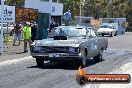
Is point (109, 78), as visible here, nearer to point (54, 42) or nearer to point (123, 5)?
point (54, 42)

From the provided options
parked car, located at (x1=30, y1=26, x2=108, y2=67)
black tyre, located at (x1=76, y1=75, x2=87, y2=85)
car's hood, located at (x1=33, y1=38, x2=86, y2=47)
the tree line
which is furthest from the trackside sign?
the tree line

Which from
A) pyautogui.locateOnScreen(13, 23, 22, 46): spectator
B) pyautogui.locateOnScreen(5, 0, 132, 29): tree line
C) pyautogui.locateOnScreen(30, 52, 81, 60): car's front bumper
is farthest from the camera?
pyautogui.locateOnScreen(5, 0, 132, 29): tree line

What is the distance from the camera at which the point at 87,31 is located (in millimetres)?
14477

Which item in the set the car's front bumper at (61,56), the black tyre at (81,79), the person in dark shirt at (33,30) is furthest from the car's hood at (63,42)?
the person in dark shirt at (33,30)

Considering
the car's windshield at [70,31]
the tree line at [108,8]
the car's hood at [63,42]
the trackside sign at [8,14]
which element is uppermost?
the tree line at [108,8]

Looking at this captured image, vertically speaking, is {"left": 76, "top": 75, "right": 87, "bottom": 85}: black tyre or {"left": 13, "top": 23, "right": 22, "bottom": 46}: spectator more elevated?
{"left": 76, "top": 75, "right": 87, "bottom": 85}: black tyre

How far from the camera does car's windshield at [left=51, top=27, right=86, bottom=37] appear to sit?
14077 millimetres

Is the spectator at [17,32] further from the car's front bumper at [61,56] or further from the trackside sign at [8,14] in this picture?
the car's front bumper at [61,56]

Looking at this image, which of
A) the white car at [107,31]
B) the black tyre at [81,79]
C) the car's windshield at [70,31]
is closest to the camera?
the black tyre at [81,79]

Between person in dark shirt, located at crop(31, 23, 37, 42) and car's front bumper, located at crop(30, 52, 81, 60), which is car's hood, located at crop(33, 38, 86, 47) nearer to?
car's front bumper, located at crop(30, 52, 81, 60)

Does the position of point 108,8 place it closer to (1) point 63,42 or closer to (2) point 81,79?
(1) point 63,42

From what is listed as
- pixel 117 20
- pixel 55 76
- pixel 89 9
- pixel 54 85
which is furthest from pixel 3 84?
pixel 89 9

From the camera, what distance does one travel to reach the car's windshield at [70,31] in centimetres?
1408

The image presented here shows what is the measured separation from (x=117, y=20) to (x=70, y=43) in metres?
48.4
